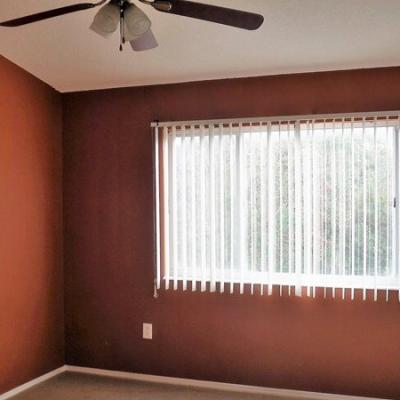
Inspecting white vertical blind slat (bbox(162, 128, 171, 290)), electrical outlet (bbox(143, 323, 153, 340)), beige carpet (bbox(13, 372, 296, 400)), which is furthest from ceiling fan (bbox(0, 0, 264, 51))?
beige carpet (bbox(13, 372, 296, 400))

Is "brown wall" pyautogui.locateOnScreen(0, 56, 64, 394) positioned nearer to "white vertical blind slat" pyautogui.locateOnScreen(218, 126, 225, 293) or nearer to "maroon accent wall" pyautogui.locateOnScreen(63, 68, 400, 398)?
"maroon accent wall" pyautogui.locateOnScreen(63, 68, 400, 398)

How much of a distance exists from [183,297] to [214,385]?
0.66m

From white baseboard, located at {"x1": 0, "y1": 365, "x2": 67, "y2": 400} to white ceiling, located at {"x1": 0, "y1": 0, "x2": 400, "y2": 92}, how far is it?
2253 millimetres

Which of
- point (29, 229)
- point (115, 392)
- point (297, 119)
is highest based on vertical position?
point (297, 119)

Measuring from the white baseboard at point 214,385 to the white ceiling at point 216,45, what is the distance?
2211 millimetres

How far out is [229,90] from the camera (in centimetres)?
326

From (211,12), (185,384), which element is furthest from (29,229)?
(211,12)

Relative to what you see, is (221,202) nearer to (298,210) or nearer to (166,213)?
(166,213)

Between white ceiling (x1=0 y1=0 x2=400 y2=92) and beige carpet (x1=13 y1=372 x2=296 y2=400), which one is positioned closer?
white ceiling (x1=0 y1=0 x2=400 y2=92)

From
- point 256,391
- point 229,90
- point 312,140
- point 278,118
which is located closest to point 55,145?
point 229,90

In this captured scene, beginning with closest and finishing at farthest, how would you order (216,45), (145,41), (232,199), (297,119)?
(145,41)
(216,45)
(297,119)
(232,199)

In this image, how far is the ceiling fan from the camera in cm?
177

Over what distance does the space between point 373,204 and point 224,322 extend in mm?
1322

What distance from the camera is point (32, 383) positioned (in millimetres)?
3311
